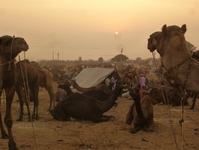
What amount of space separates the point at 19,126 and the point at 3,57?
4.05 m

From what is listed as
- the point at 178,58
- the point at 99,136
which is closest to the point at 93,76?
the point at 99,136

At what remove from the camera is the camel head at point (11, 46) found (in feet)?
23.5

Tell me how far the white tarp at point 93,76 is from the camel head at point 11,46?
14.5m

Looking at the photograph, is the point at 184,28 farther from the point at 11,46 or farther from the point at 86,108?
the point at 86,108

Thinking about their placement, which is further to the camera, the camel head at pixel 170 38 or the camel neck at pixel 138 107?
the camel neck at pixel 138 107

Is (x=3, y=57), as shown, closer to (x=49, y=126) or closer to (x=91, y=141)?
(x=91, y=141)

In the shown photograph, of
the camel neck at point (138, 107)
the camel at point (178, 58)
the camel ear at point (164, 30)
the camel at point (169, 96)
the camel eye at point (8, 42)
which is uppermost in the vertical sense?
the camel ear at point (164, 30)

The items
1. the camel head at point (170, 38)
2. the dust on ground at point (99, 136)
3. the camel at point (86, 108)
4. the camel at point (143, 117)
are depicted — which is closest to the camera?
the camel head at point (170, 38)

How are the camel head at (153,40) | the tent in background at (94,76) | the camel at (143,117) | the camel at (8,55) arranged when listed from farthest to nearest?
the tent in background at (94,76) < the camel at (143,117) < the camel at (8,55) < the camel head at (153,40)

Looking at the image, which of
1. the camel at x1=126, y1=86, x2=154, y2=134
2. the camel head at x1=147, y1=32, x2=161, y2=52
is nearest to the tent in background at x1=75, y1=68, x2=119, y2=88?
the camel at x1=126, y1=86, x2=154, y2=134

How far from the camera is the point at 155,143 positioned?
8.57m

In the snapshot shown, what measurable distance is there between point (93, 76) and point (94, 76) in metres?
0.12

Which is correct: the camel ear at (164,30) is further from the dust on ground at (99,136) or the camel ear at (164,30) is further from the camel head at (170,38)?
the dust on ground at (99,136)

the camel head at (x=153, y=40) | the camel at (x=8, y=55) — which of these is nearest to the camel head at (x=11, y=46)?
the camel at (x=8, y=55)
